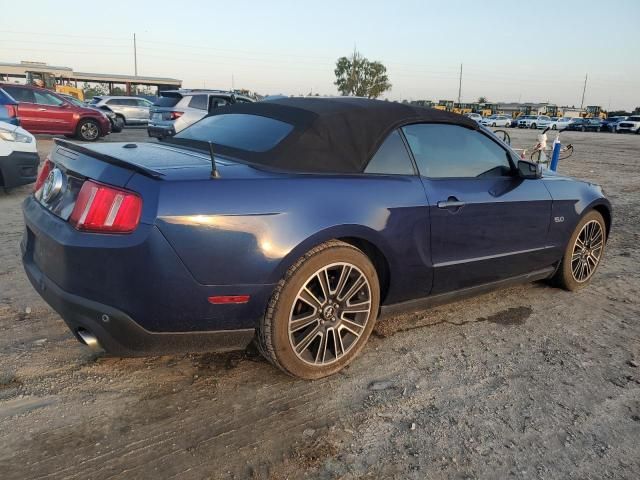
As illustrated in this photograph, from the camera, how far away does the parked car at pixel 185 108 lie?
13.8 m

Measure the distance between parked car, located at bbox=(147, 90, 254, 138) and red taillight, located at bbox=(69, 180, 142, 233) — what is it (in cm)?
1165

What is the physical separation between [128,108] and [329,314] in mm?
24291

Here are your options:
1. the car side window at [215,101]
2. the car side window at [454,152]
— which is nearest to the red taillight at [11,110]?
the car side window at [215,101]

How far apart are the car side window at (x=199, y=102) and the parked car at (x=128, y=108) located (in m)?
11.3

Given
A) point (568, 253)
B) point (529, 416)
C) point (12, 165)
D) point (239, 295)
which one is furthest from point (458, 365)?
point (12, 165)

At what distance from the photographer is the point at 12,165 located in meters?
6.66

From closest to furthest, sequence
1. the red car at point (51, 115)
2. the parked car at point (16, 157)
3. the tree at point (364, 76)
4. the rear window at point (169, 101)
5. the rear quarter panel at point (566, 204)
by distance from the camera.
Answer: the rear quarter panel at point (566, 204) → the parked car at point (16, 157) → the red car at point (51, 115) → the rear window at point (169, 101) → the tree at point (364, 76)

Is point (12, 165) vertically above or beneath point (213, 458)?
above

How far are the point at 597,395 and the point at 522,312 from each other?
117 centimetres

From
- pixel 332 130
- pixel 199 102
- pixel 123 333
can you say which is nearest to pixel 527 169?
pixel 332 130

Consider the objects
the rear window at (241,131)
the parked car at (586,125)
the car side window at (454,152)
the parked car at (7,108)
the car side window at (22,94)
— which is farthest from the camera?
the parked car at (586,125)

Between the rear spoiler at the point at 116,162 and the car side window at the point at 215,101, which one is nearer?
the rear spoiler at the point at 116,162

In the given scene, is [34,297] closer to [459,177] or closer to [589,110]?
[459,177]

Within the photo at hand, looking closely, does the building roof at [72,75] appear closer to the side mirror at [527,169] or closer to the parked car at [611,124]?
the parked car at [611,124]
